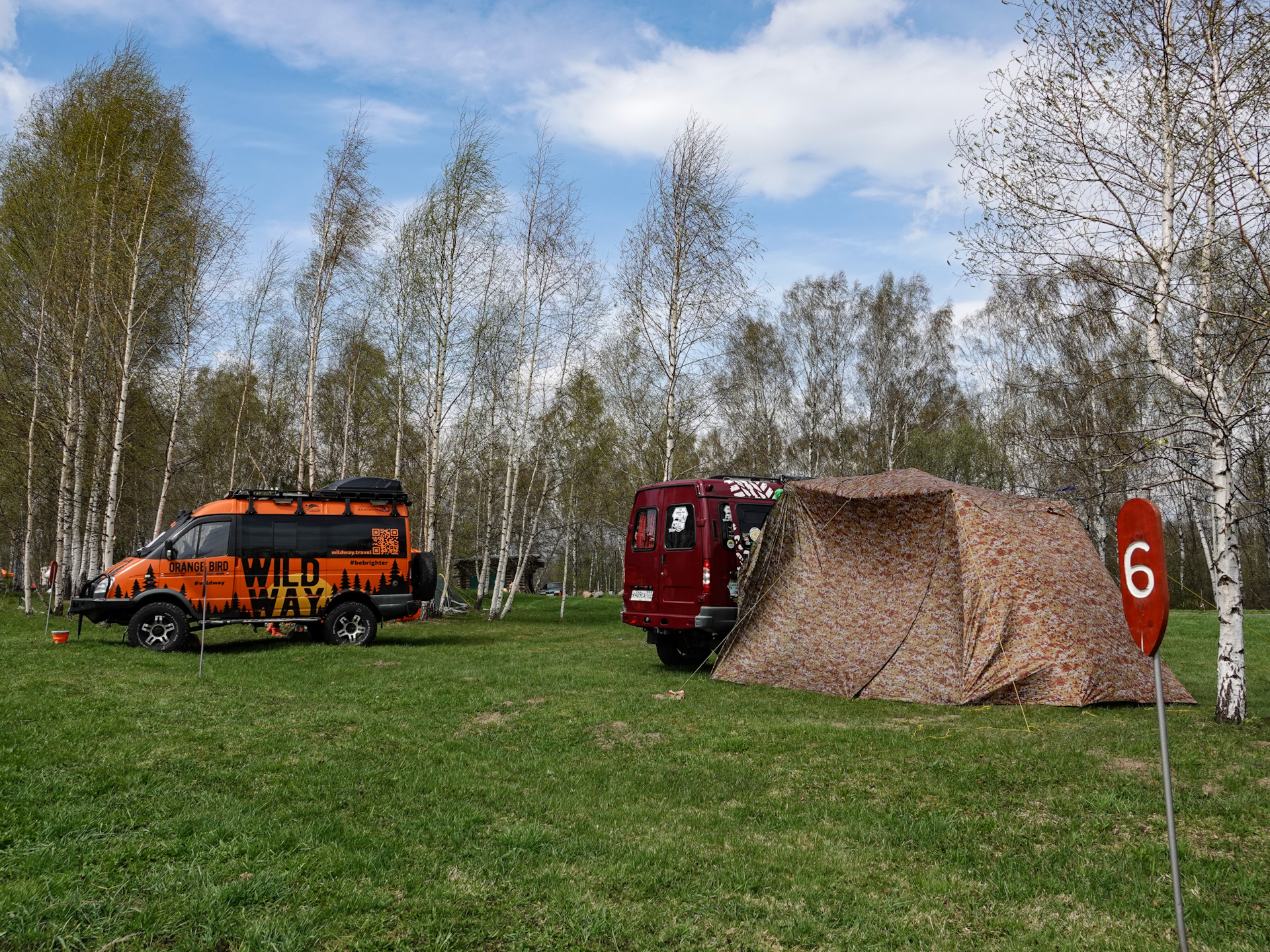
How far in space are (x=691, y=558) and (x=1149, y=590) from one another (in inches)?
319

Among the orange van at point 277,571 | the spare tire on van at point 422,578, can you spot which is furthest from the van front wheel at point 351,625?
the spare tire on van at point 422,578

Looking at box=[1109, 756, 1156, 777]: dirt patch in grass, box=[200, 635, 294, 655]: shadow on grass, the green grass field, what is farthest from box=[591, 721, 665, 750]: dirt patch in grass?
box=[200, 635, 294, 655]: shadow on grass

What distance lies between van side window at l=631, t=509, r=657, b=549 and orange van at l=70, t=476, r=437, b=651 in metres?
4.50

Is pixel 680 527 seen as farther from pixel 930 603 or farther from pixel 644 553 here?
pixel 930 603

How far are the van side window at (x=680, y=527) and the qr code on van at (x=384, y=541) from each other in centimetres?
566

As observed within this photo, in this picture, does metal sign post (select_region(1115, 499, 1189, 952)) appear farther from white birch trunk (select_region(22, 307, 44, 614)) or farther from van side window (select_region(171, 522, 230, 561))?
white birch trunk (select_region(22, 307, 44, 614))

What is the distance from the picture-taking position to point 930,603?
920 cm

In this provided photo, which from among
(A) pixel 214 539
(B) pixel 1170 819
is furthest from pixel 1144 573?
(A) pixel 214 539

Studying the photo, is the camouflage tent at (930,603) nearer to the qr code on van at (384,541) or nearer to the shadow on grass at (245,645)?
the qr code on van at (384,541)

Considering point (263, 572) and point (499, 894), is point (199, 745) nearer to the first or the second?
point (499, 894)

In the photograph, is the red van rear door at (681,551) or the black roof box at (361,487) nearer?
the red van rear door at (681,551)

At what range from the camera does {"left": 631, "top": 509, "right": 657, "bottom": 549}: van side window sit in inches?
466

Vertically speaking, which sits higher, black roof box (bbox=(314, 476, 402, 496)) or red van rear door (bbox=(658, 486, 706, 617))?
black roof box (bbox=(314, 476, 402, 496))

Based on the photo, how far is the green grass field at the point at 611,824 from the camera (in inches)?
134
